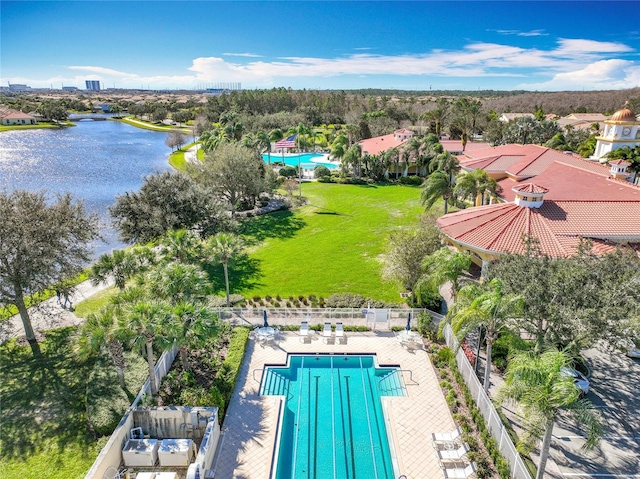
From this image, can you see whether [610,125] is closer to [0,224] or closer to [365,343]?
[365,343]

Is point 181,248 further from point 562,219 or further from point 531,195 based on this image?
point 562,219

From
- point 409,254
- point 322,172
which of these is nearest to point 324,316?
point 409,254

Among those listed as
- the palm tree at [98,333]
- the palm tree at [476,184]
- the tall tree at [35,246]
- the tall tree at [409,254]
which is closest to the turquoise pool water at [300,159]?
the palm tree at [476,184]

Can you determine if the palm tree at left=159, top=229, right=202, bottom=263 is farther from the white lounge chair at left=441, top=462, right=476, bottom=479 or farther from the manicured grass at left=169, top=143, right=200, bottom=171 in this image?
the manicured grass at left=169, top=143, right=200, bottom=171

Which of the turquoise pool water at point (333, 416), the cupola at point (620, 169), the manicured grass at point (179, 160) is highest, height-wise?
the cupola at point (620, 169)

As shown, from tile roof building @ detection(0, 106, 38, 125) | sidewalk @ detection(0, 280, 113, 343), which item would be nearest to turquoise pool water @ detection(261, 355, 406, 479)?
sidewalk @ detection(0, 280, 113, 343)

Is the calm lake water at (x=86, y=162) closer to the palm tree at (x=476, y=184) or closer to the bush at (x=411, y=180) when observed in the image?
the palm tree at (x=476, y=184)

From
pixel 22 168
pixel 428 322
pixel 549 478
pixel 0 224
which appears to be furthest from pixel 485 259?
pixel 22 168
